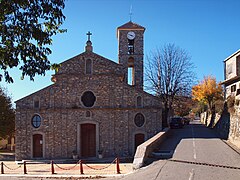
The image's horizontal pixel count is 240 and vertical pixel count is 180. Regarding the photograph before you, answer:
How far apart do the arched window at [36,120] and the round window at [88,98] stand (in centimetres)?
437

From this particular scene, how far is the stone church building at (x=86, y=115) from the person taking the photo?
1125 inches

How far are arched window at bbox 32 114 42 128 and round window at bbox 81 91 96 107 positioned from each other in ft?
14.3

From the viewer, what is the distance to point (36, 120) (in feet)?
95.7

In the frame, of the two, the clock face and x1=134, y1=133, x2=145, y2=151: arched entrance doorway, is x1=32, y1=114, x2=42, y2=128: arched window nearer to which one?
x1=134, y1=133, x2=145, y2=151: arched entrance doorway

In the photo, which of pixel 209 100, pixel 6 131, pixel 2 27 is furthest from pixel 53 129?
pixel 209 100

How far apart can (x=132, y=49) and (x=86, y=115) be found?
9.42m

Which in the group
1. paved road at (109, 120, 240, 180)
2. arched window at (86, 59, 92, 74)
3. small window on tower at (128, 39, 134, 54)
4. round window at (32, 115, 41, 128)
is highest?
small window on tower at (128, 39, 134, 54)

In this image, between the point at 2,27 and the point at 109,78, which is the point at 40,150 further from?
the point at 2,27

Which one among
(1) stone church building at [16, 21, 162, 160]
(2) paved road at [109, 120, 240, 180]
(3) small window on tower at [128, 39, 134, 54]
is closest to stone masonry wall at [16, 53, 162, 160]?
(1) stone church building at [16, 21, 162, 160]

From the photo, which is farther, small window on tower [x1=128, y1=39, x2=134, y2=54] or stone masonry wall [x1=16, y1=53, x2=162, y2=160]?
small window on tower [x1=128, y1=39, x2=134, y2=54]

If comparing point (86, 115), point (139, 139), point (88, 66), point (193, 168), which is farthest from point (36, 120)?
point (193, 168)

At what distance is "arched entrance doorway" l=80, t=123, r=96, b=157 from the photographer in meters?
28.9

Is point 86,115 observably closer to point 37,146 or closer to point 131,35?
point 37,146

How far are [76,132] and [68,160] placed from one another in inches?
104
